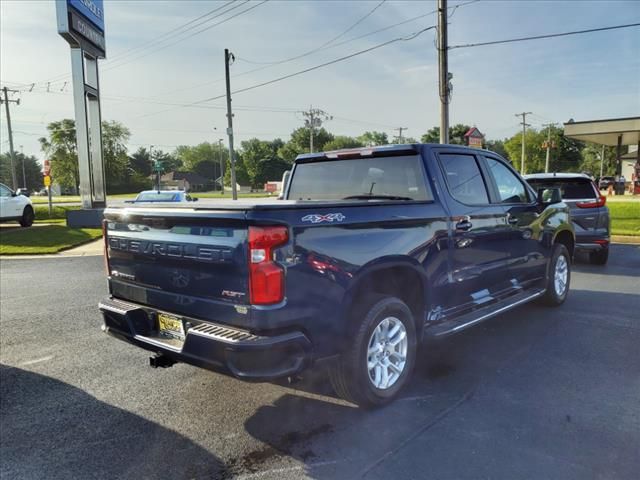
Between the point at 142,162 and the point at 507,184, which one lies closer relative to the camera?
the point at 507,184

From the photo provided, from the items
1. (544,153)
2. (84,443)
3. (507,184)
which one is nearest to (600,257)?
(507,184)

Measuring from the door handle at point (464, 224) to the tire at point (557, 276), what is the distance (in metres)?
2.25

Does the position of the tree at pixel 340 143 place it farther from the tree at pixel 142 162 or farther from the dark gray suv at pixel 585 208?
the dark gray suv at pixel 585 208

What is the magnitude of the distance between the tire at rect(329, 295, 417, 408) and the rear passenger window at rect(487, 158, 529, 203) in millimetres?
2103

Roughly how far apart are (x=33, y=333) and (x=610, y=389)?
232 inches

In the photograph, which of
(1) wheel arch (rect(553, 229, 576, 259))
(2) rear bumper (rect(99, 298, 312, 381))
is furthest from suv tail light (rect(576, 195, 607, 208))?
(2) rear bumper (rect(99, 298, 312, 381))

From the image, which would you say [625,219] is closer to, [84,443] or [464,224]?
[464,224]

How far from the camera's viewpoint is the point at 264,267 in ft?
8.84

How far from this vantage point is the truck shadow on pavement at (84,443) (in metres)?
2.74

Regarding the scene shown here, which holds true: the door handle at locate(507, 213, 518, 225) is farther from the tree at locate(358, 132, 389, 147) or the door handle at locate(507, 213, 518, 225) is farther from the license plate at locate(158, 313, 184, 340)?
the tree at locate(358, 132, 389, 147)

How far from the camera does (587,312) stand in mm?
5965

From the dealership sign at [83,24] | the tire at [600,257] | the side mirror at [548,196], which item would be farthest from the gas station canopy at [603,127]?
the side mirror at [548,196]

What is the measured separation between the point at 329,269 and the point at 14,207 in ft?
60.8

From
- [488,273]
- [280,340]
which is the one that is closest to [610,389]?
[488,273]
